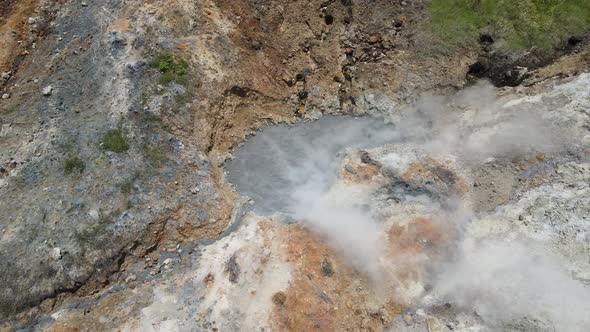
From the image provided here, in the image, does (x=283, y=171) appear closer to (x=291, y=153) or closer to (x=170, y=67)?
(x=291, y=153)

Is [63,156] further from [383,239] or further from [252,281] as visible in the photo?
[383,239]

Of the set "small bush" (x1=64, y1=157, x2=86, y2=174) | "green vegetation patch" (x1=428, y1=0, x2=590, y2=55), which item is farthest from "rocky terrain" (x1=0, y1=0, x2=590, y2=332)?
"green vegetation patch" (x1=428, y1=0, x2=590, y2=55)

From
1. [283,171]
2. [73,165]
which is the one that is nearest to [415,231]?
[283,171]

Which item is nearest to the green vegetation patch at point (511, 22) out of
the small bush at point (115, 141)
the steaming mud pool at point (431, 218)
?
the steaming mud pool at point (431, 218)

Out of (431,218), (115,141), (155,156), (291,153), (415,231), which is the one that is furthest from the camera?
(291,153)

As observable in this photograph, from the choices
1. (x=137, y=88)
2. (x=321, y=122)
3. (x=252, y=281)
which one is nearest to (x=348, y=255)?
(x=252, y=281)

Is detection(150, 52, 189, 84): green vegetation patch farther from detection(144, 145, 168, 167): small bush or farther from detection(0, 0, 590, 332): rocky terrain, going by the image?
detection(144, 145, 168, 167): small bush

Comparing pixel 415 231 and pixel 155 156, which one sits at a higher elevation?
pixel 415 231
